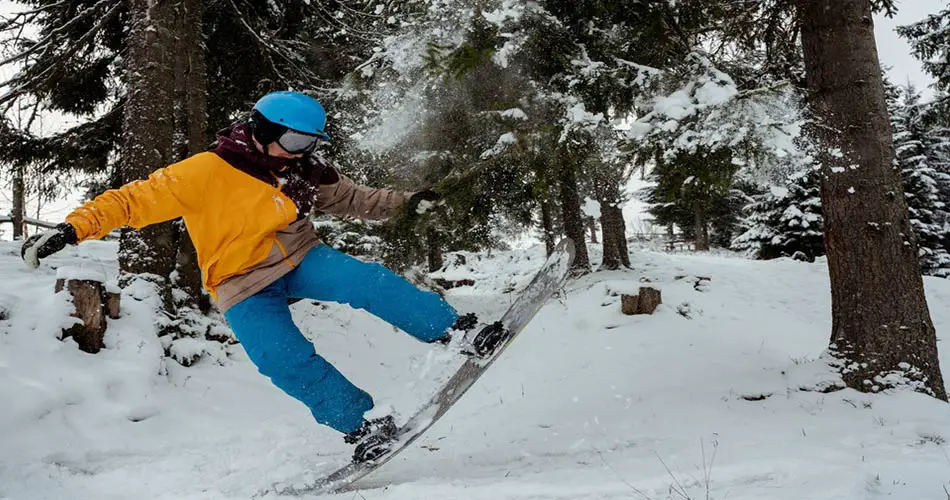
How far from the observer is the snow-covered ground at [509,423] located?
103 inches

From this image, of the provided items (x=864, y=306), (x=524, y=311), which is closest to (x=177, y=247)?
(x=524, y=311)

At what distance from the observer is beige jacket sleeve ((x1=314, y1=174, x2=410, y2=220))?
3.59 meters

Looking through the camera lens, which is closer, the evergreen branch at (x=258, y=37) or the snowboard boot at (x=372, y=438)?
the snowboard boot at (x=372, y=438)

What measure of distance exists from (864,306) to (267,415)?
4637mm

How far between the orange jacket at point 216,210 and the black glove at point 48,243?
0.69ft

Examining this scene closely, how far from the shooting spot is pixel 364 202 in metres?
3.63

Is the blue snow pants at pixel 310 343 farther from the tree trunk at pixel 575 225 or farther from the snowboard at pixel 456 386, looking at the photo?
the tree trunk at pixel 575 225

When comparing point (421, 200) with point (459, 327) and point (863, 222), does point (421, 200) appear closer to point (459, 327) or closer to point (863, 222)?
point (459, 327)

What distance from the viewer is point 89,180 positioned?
9430 millimetres

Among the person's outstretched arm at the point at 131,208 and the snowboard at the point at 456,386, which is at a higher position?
the person's outstretched arm at the point at 131,208

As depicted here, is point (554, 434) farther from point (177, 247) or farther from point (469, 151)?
point (177, 247)

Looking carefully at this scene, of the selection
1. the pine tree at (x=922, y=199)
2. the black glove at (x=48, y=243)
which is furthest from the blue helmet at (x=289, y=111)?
the pine tree at (x=922, y=199)

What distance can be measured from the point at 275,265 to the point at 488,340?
127 cm

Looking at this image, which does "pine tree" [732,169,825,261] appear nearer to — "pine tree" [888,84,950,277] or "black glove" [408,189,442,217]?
"pine tree" [888,84,950,277]
